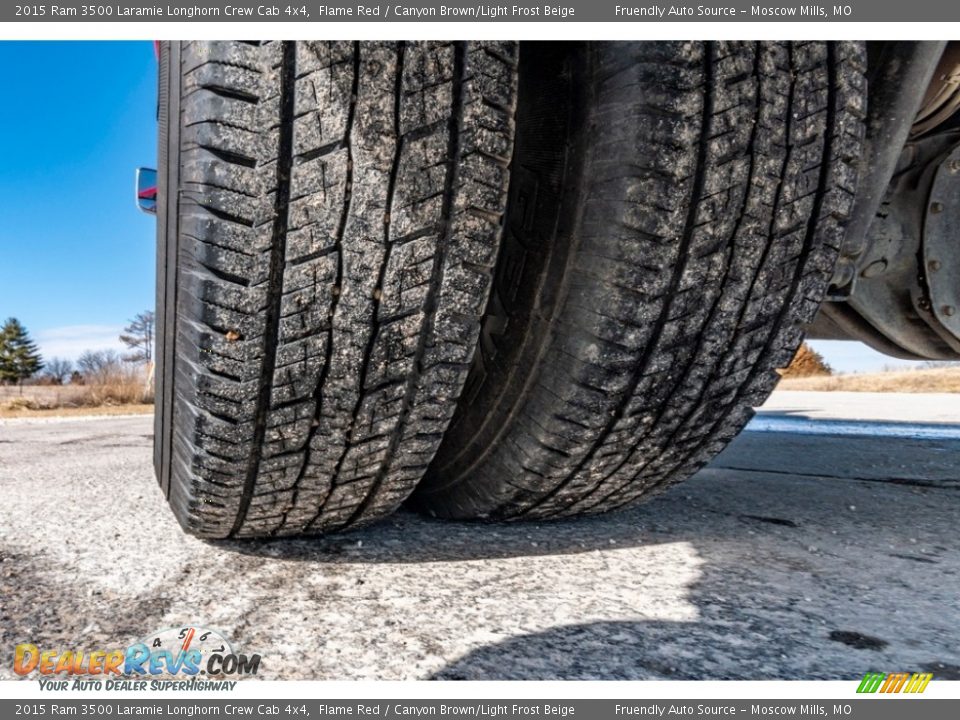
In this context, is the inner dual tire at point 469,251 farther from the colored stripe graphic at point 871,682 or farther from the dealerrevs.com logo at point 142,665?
the colored stripe graphic at point 871,682

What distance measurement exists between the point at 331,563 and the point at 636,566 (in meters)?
0.62

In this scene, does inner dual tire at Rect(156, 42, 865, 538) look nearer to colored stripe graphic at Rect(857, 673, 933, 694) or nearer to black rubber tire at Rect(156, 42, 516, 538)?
black rubber tire at Rect(156, 42, 516, 538)

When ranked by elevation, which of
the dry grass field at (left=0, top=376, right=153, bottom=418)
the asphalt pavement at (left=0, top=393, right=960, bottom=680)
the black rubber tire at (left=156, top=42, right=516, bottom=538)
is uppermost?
the black rubber tire at (left=156, top=42, right=516, bottom=538)

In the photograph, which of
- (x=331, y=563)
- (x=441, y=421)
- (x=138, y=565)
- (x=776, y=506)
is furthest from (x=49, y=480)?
(x=776, y=506)

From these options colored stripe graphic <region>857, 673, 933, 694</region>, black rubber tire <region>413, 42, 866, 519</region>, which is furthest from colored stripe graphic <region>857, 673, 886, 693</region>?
black rubber tire <region>413, 42, 866, 519</region>

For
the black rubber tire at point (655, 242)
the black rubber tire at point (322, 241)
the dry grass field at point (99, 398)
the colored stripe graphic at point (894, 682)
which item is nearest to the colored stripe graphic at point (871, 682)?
the colored stripe graphic at point (894, 682)

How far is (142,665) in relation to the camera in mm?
914

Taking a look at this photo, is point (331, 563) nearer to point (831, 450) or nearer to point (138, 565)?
point (138, 565)

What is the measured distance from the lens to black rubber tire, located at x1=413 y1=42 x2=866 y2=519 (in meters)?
1.11

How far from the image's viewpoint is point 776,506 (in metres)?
1.92

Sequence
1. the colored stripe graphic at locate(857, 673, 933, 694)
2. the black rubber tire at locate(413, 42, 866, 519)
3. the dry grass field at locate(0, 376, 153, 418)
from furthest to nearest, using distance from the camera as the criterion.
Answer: the dry grass field at locate(0, 376, 153, 418) → the black rubber tire at locate(413, 42, 866, 519) → the colored stripe graphic at locate(857, 673, 933, 694)

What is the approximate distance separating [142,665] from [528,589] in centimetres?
63

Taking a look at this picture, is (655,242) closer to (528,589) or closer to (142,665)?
(528,589)

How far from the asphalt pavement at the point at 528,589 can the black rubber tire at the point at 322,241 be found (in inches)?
9.0
